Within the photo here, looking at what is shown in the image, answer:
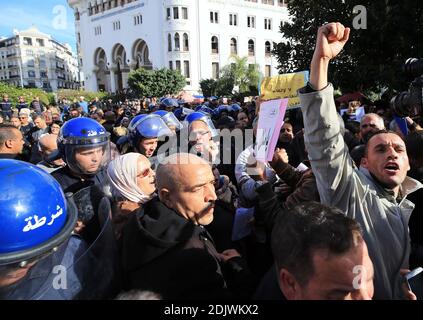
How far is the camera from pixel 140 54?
53.3 meters

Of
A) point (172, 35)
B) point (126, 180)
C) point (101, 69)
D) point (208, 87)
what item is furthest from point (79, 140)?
point (101, 69)

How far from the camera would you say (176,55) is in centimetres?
4725

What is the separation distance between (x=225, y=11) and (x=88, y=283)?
52.6 m

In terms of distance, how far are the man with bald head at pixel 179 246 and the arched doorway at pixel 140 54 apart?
5352 centimetres

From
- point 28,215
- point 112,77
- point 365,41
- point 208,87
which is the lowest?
point 28,215

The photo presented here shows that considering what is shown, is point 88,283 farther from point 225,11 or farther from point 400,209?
point 225,11

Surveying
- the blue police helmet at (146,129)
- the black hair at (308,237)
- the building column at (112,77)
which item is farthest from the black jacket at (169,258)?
the building column at (112,77)

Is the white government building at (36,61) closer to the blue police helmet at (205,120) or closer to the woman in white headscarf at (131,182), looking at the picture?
the blue police helmet at (205,120)

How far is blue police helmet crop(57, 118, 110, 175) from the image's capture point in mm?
2742

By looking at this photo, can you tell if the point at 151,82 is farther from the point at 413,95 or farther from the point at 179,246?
the point at 179,246

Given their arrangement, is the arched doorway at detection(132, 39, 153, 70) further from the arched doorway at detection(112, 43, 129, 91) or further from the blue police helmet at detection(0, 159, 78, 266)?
the blue police helmet at detection(0, 159, 78, 266)

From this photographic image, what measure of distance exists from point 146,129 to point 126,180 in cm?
182
